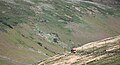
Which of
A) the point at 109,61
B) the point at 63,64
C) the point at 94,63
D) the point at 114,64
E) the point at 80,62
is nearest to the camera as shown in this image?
the point at 114,64

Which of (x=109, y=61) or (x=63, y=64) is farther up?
(x=109, y=61)

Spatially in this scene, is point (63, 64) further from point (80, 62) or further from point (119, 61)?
point (119, 61)

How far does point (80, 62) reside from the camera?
107m

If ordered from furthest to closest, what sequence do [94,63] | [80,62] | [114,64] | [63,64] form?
[63,64] → [80,62] → [94,63] → [114,64]

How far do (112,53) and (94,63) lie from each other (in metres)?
8.82

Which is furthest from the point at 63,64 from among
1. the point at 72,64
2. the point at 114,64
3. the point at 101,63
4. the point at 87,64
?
the point at 114,64

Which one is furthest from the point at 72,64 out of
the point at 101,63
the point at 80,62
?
the point at 101,63

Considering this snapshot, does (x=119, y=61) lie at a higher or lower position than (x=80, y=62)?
higher

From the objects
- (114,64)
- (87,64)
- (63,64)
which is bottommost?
(63,64)

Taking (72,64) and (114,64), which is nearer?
(114,64)

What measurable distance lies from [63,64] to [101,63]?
2774cm

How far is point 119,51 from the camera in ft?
326

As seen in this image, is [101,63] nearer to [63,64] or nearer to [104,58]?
[104,58]

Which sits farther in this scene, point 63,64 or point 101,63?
point 63,64
